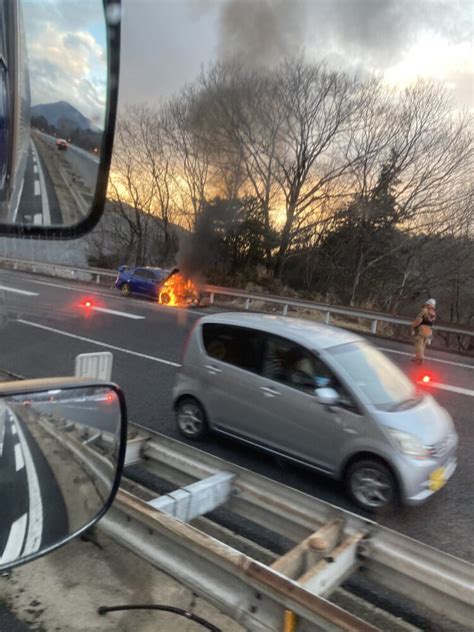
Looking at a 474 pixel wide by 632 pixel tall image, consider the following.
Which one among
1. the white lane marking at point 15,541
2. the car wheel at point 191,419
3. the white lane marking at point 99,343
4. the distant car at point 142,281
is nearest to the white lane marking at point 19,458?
the white lane marking at point 15,541

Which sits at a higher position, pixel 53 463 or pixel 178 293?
pixel 53 463

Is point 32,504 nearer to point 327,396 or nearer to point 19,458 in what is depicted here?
point 19,458

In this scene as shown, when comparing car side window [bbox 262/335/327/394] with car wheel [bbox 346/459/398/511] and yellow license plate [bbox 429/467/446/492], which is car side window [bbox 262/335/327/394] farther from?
yellow license plate [bbox 429/467/446/492]

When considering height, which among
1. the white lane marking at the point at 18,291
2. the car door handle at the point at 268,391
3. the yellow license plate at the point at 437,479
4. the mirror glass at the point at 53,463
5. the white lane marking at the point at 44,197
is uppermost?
the white lane marking at the point at 44,197

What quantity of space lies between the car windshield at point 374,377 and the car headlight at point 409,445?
10.0 inches

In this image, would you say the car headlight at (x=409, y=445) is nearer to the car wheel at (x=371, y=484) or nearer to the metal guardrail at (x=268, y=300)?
the car wheel at (x=371, y=484)

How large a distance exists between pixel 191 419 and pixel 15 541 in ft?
13.9

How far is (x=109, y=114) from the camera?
1472mm

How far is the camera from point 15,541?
47.9 inches

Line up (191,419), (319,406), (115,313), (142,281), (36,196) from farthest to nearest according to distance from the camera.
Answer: (142,281)
(115,313)
(191,419)
(319,406)
(36,196)

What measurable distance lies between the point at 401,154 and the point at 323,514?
21.7m

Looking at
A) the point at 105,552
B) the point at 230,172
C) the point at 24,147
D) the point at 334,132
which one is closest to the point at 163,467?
the point at 105,552

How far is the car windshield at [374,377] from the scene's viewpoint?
438 centimetres

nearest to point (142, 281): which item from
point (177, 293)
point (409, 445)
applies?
point (177, 293)
